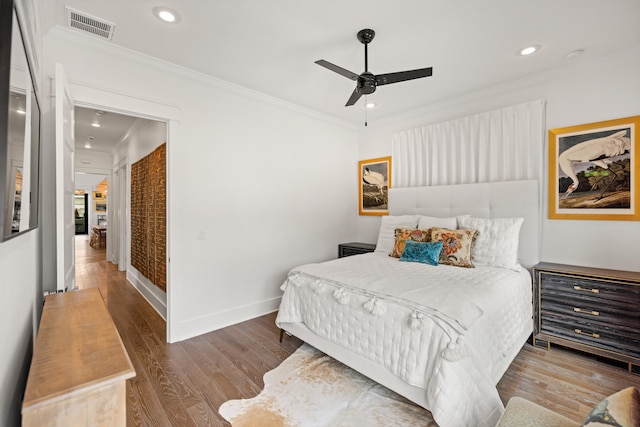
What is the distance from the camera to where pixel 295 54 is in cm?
278

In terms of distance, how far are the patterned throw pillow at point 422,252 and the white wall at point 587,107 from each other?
4.15ft

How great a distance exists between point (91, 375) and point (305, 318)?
1879 mm

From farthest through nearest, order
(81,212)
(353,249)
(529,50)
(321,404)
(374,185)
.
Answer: (81,212), (374,185), (353,249), (529,50), (321,404)

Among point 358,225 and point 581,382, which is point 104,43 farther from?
point 581,382

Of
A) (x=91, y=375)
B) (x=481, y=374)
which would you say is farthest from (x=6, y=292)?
(x=481, y=374)

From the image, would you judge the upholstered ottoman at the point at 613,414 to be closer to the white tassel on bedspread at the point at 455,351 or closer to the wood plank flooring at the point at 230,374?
the white tassel on bedspread at the point at 455,351

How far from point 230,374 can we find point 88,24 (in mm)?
3091

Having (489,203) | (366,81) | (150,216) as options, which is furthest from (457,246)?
(150,216)

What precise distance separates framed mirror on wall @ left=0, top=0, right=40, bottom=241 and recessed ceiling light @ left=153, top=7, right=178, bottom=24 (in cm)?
134

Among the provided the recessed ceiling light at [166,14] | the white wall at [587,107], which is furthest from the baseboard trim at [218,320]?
the white wall at [587,107]

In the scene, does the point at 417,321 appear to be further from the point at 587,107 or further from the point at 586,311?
the point at 587,107

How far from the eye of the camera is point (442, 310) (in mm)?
1861

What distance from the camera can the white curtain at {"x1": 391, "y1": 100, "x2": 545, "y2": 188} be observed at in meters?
3.29

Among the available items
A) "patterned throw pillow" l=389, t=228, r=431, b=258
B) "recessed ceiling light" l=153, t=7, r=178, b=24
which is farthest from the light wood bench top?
"patterned throw pillow" l=389, t=228, r=431, b=258
